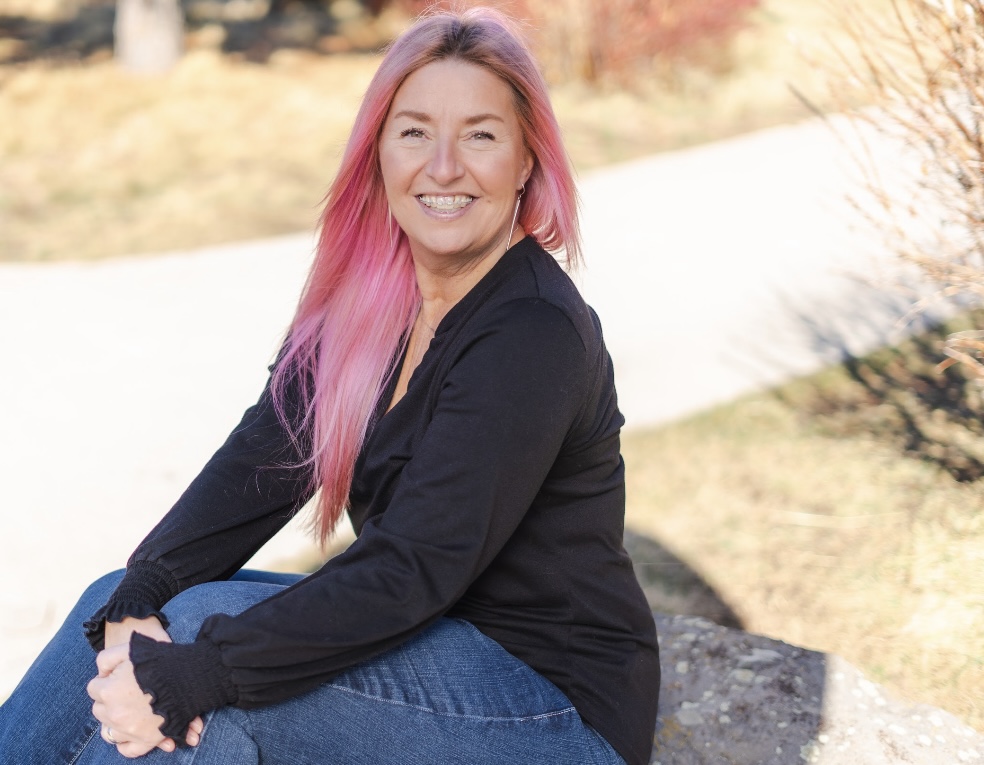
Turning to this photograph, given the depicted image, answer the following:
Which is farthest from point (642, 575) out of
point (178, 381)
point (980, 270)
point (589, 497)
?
point (178, 381)

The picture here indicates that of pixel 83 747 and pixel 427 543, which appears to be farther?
pixel 83 747

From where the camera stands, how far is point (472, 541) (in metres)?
1.62

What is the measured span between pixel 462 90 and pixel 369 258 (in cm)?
46

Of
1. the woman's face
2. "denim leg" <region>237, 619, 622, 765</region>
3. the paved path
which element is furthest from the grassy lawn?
the woman's face

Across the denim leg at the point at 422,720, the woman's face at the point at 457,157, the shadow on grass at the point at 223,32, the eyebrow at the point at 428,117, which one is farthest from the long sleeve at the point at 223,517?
the shadow on grass at the point at 223,32

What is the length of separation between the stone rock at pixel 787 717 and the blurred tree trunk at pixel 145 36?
9074 mm

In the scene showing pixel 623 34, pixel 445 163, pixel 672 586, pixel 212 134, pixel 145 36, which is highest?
pixel 145 36

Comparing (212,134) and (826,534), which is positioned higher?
(212,134)

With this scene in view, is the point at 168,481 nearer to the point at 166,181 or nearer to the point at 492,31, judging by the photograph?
the point at 492,31

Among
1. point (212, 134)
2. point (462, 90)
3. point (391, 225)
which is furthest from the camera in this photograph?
point (212, 134)

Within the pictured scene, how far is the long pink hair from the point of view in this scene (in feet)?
6.37

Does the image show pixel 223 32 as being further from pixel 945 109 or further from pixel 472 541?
pixel 472 541

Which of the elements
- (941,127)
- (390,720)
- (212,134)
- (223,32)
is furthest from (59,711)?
(223,32)

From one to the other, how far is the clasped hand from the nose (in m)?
0.94
